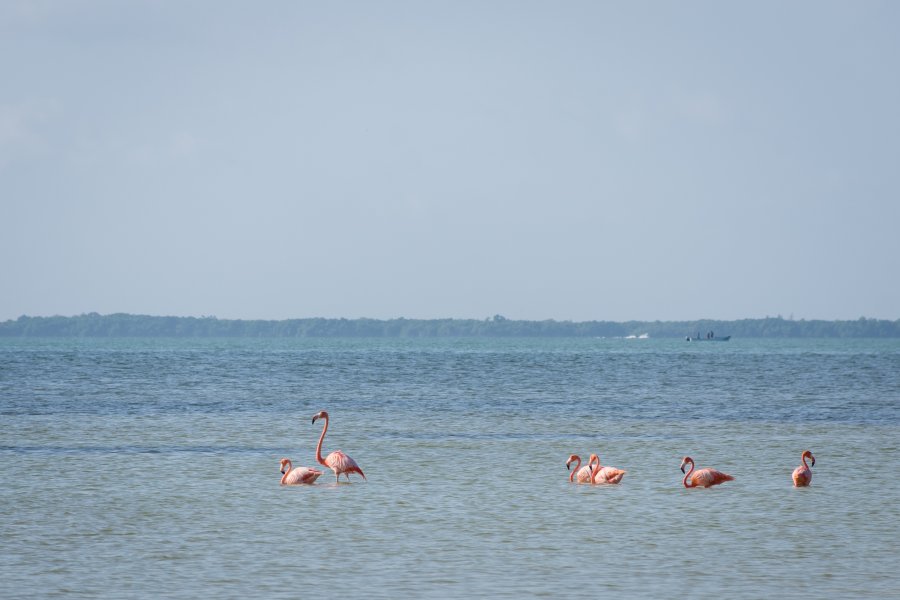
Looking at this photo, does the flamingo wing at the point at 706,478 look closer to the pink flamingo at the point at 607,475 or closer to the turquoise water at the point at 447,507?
the turquoise water at the point at 447,507

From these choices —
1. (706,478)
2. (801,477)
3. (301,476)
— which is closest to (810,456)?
(801,477)

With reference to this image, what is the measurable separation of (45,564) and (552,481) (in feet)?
35.9

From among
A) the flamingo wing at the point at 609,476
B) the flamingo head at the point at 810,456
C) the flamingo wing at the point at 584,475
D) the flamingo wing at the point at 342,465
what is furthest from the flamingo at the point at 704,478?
the flamingo wing at the point at 342,465

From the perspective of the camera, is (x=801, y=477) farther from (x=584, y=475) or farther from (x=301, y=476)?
(x=301, y=476)

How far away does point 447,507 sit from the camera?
19.6 metres

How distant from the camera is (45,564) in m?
14.9

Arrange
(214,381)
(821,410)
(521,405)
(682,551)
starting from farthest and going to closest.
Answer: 1. (214,381)
2. (521,405)
3. (821,410)
4. (682,551)

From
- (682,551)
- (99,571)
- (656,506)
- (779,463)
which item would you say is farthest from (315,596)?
(779,463)

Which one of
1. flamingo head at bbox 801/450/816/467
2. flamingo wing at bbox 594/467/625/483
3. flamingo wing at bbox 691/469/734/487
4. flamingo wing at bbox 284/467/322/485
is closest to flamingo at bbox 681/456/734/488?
flamingo wing at bbox 691/469/734/487

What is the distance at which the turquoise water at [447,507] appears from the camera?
14.2 metres

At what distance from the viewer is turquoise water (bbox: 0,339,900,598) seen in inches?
559

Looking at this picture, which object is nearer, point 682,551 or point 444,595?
point 444,595

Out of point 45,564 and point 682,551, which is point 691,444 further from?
point 45,564

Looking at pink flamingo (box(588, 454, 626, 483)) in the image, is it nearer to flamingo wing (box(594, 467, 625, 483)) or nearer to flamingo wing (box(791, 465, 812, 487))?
flamingo wing (box(594, 467, 625, 483))
